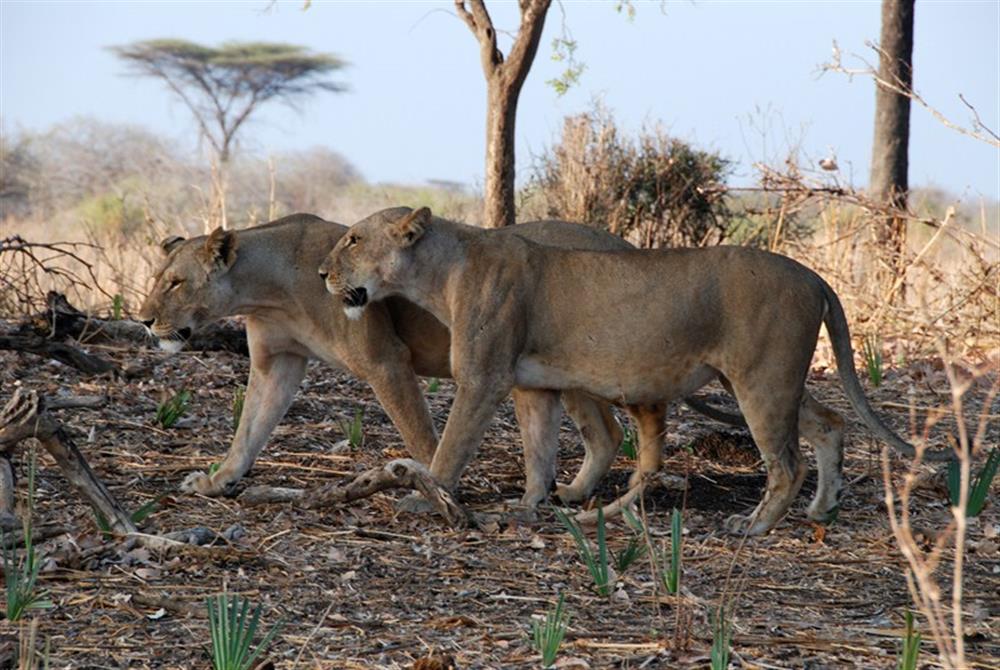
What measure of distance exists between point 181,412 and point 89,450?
28.3 inches

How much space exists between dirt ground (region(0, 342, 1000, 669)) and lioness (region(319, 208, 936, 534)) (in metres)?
0.35

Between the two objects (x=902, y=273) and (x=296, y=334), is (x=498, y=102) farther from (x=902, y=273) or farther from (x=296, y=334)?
(x=296, y=334)

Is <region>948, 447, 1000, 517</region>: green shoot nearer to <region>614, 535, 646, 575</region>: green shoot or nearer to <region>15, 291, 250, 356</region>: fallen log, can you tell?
<region>614, 535, 646, 575</region>: green shoot

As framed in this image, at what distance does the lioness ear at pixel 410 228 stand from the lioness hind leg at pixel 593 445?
1.18 meters

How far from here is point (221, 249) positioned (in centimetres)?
659

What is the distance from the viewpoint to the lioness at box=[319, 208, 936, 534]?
608 centimetres

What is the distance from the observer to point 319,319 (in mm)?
6578

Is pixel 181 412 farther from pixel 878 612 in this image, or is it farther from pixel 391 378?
pixel 878 612

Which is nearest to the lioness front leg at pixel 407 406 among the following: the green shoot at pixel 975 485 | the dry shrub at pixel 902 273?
the green shoot at pixel 975 485

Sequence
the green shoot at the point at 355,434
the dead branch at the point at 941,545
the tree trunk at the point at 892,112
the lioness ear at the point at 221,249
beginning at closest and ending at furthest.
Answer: the dead branch at the point at 941,545, the lioness ear at the point at 221,249, the green shoot at the point at 355,434, the tree trunk at the point at 892,112

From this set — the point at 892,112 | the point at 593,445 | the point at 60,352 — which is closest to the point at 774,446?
the point at 593,445

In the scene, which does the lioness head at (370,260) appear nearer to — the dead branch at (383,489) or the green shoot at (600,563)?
the dead branch at (383,489)

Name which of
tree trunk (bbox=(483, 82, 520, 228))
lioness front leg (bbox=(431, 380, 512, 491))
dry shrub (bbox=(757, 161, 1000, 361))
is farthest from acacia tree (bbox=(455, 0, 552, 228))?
lioness front leg (bbox=(431, 380, 512, 491))

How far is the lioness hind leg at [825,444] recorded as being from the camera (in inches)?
252
